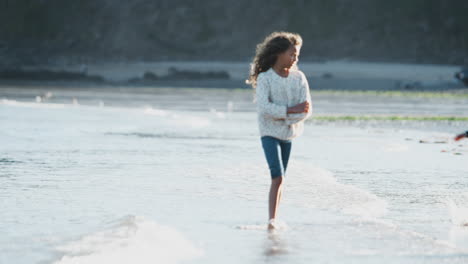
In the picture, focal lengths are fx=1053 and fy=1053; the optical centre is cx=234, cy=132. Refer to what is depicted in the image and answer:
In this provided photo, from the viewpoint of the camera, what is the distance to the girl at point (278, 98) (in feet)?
29.5

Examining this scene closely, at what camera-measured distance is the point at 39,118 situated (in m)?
28.5

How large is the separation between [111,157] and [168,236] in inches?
285

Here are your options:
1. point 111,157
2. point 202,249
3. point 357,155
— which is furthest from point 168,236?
point 357,155

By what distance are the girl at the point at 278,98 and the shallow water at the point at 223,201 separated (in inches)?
22.0

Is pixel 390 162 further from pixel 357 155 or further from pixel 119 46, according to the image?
pixel 119 46

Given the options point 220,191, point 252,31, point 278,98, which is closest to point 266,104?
point 278,98

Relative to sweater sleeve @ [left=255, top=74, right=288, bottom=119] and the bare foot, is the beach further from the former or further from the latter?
sweater sleeve @ [left=255, top=74, right=288, bottom=119]

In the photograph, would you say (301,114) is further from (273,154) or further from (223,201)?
(223,201)

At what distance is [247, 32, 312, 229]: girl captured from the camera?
898cm

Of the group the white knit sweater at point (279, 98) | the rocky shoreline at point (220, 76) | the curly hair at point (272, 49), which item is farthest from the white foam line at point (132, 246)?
the rocky shoreline at point (220, 76)

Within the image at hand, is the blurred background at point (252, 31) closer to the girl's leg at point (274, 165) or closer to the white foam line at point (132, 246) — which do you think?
the girl's leg at point (274, 165)

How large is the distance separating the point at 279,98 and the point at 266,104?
17 cm

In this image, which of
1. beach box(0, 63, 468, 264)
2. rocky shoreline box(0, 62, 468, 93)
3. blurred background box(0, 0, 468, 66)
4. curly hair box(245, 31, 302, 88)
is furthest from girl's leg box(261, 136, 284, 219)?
blurred background box(0, 0, 468, 66)

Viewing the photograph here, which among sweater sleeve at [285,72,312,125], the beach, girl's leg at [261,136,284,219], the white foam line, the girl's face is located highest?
the girl's face
